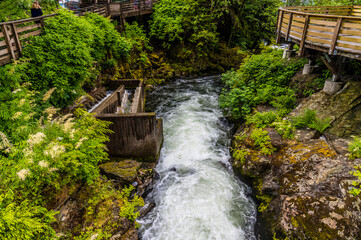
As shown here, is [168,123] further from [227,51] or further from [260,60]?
[227,51]

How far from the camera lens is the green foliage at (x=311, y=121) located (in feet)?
23.1

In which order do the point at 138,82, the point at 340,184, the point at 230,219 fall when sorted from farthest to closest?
the point at 138,82, the point at 230,219, the point at 340,184

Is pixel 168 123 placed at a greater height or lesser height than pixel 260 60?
lesser

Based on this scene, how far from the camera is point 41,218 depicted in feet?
12.5

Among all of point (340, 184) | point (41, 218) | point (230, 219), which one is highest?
point (41, 218)

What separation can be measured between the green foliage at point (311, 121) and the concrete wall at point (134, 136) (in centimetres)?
555

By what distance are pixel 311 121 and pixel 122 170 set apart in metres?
7.30

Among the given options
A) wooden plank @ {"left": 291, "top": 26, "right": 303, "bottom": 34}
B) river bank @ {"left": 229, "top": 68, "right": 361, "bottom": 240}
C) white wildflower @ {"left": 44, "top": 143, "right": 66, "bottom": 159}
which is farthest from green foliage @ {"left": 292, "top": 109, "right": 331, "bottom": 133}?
white wildflower @ {"left": 44, "top": 143, "right": 66, "bottom": 159}

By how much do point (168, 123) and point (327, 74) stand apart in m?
8.25

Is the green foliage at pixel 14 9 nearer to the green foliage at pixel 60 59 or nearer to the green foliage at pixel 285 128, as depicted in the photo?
the green foliage at pixel 60 59

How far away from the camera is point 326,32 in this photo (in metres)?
7.16

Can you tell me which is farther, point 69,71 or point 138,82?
point 138,82

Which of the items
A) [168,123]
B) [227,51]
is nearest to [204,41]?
[227,51]

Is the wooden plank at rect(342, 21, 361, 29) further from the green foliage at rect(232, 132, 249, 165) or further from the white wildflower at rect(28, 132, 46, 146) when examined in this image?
the white wildflower at rect(28, 132, 46, 146)
